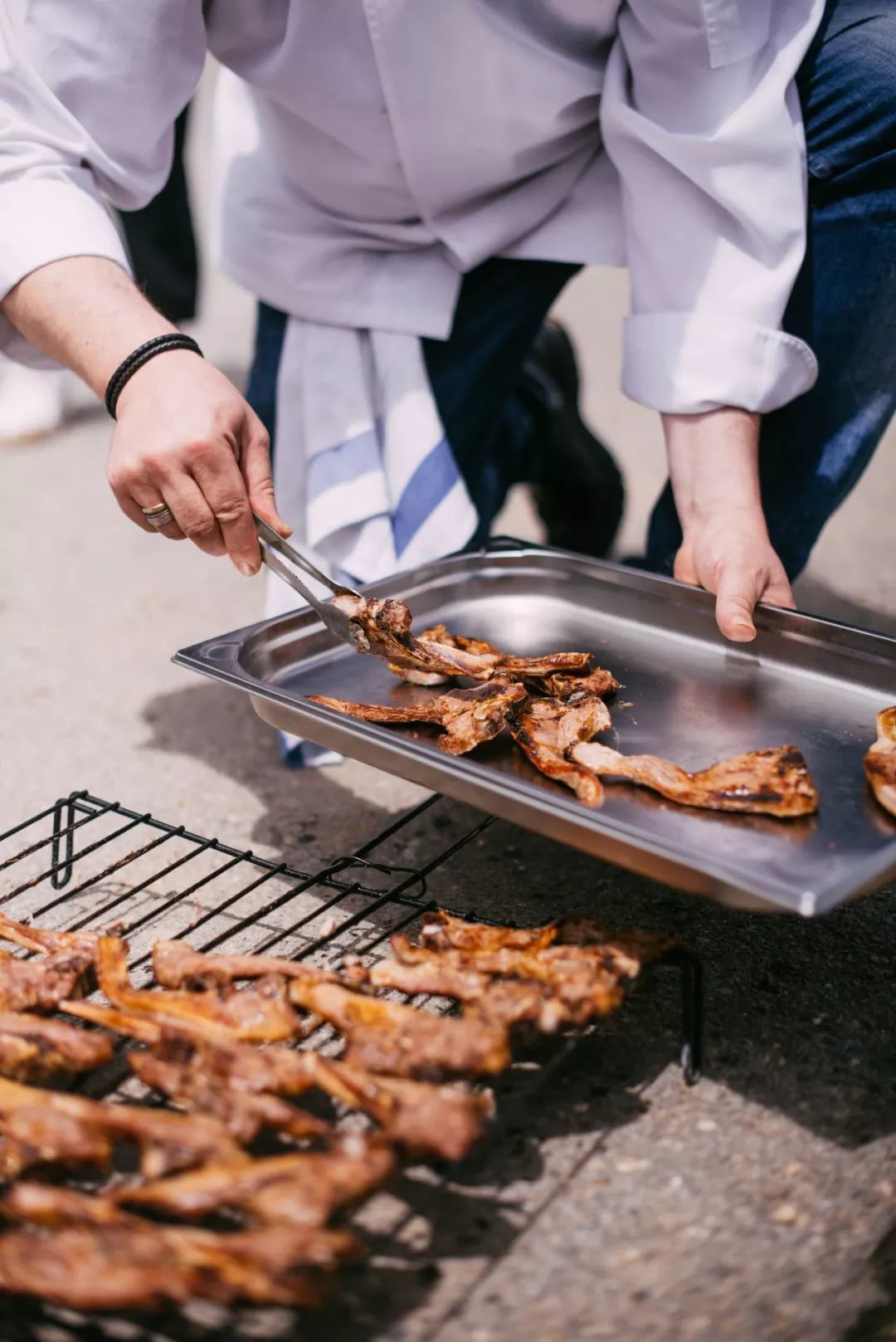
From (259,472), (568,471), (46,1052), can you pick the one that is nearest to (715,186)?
(259,472)

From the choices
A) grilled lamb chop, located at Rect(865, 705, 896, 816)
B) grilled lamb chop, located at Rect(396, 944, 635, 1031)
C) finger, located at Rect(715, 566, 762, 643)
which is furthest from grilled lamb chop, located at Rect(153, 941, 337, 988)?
finger, located at Rect(715, 566, 762, 643)

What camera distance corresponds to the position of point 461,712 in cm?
174

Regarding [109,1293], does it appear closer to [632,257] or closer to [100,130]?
[100,130]

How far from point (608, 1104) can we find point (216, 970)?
0.50 metres

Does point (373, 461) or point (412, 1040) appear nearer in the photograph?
point (412, 1040)

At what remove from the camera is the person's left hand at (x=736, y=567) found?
190 centimetres

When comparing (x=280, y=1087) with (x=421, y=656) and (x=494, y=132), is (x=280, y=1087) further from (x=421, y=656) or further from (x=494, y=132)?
(x=494, y=132)

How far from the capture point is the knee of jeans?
2.15 metres

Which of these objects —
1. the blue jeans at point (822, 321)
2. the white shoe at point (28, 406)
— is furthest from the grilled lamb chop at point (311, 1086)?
the white shoe at point (28, 406)

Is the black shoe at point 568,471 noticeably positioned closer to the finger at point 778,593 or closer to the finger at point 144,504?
the finger at point 778,593

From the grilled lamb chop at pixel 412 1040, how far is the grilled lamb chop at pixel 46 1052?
255 mm

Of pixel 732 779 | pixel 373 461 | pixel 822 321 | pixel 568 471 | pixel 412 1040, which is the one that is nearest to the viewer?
pixel 412 1040

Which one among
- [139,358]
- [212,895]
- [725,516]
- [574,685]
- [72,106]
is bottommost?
[212,895]

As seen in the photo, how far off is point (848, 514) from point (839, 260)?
1695 millimetres
